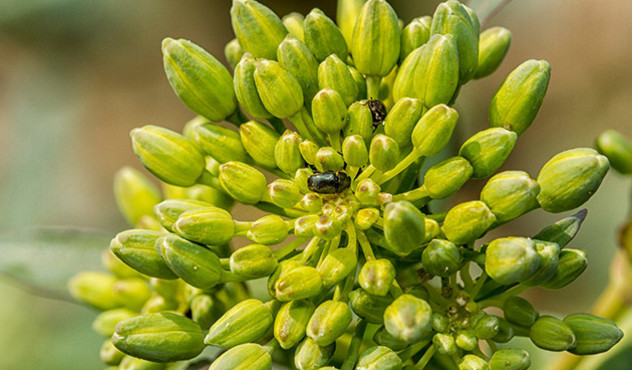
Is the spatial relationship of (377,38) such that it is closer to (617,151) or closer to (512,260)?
(512,260)

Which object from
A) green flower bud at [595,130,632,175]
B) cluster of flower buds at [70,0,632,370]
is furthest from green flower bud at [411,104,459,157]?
green flower bud at [595,130,632,175]

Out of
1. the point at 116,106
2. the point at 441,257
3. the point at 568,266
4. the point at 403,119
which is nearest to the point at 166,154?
the point at 403,119

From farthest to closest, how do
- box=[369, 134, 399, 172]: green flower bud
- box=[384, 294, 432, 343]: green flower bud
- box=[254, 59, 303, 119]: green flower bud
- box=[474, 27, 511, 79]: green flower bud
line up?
1. box=[474, 27, 511, 79]: green flower bud
2. box=[254, 59, 303, 119]: green flower bud
3. box=[369, 134, 399, 172]: green flower bud
4. box=[384, 294, 432, 343]: green flower bud

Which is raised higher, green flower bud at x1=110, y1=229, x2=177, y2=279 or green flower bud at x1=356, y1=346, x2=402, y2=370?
green flower bud at x1=110, y1=229, x2=177, y2=279

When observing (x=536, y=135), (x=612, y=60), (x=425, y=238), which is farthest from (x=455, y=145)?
(x=612, y=60)

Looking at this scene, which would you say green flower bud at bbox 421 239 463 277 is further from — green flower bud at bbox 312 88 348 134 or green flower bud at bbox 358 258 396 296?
green flower bud at bbox 312 88 348 134

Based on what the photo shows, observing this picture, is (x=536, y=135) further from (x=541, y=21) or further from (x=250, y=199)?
(x=250, y=199)

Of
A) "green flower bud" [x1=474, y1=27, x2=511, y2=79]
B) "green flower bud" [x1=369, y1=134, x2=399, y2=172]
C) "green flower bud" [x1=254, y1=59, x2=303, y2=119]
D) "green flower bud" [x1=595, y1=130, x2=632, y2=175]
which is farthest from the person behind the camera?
"green flower bud" [x1=595, y1=130, x2=632, y2=175]
